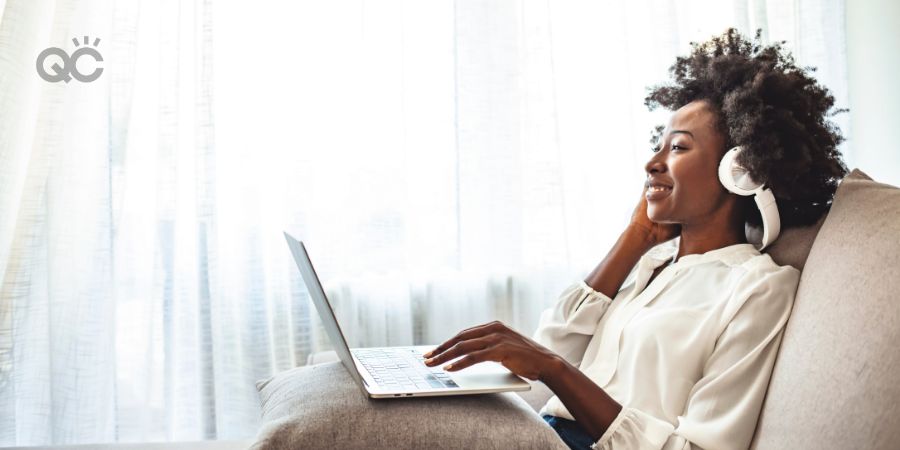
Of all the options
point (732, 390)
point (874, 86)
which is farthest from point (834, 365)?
point (874, 86)

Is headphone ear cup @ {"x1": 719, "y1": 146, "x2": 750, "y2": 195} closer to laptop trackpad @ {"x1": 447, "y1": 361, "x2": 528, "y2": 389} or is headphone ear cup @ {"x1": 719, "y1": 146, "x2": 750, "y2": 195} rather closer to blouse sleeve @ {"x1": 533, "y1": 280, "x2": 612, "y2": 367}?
blouse sleeve @ {"x1": 533, "y1": 280, "x2": 612, "y2": 367}

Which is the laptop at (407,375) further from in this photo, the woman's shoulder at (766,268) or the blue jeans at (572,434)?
the woman's shoulder at (766,268)

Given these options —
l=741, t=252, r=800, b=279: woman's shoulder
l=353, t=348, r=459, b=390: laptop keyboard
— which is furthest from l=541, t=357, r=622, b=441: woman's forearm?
l=741, t=252, r=800, b=279: woman's shoulder

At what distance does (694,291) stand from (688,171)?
0.70 ft

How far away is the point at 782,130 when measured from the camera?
54.8 inches

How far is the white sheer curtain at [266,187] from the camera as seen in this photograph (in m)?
2.05

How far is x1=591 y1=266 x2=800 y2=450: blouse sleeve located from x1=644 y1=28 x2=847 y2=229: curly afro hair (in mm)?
190

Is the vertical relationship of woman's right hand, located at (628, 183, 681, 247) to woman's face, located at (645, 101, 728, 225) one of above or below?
below

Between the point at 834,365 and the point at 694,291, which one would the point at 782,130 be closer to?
the point at 694,291

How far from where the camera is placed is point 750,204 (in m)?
1.53

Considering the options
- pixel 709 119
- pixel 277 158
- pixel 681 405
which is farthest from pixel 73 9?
pixel 681 405

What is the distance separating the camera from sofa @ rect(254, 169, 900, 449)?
0.98m

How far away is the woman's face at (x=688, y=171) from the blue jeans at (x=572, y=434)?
1.36 ft

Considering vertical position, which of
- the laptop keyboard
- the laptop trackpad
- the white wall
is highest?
the white wall
